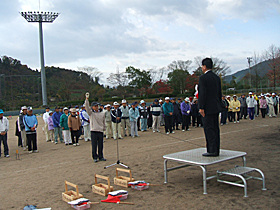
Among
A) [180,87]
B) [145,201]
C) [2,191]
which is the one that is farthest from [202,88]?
[180,87]

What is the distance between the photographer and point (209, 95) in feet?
20.5

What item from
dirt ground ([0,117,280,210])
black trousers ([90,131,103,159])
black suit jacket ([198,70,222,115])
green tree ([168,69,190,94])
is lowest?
dirt ground ([0,117,280,210])

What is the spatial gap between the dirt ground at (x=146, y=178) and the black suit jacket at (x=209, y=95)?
6.11 ft

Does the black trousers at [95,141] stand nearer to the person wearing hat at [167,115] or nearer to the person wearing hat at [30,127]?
the person wearing hat at [30,127]

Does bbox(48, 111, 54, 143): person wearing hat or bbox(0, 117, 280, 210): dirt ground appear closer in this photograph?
bbox(0, 117, 280, 210): dirt ground

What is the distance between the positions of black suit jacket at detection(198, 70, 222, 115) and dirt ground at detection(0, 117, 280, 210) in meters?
1.86

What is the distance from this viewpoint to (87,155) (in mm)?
11461

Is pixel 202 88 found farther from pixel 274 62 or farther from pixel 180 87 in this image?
pixel 180 87

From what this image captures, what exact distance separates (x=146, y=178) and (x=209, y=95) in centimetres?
288

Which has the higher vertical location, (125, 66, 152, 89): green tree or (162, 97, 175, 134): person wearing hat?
(125, 66, 152, 89): green tree

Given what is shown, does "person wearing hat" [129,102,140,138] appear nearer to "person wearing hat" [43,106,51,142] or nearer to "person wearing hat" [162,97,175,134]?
"person wearing hat" [162,97,175,134]

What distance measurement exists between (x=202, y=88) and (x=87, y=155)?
6979 mm

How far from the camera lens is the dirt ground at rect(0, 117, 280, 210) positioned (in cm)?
537

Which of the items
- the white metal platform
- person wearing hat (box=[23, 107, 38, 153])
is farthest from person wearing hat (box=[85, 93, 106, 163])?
person wearing hat (box=[23, 107, 38, 153])
